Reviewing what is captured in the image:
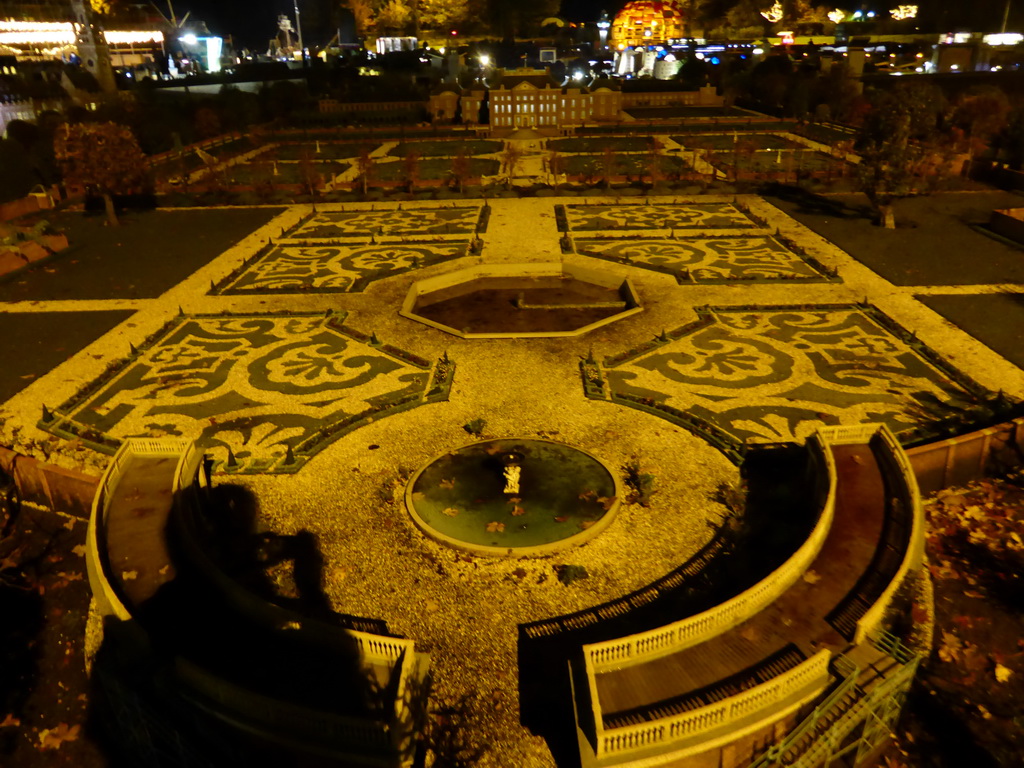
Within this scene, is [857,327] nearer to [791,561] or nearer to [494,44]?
[791,561]

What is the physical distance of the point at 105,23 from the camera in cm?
11056

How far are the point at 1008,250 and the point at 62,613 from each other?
107ft

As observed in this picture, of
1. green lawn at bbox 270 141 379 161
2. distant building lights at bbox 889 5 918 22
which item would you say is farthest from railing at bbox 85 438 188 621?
distant building lights at bbox 889 5 918 22

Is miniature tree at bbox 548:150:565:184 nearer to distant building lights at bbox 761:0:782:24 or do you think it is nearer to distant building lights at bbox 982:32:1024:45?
distant building lights at bbox 982:32:1024:45

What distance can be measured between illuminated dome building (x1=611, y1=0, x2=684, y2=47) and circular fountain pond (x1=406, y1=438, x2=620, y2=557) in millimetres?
125357

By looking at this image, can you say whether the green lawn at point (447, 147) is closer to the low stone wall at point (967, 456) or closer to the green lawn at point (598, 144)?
the green lawn at point (598, 144)

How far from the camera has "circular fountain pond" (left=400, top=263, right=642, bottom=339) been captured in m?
22.0

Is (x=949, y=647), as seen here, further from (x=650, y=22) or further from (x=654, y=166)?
(x=650, y=22)

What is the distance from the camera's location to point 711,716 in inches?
316

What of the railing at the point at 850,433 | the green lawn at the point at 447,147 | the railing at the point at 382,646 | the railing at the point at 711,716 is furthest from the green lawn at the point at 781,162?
the railing at the point at 382,646

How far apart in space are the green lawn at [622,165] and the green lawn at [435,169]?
5.38 metres

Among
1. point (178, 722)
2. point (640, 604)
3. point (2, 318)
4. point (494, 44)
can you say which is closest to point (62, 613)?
point (178, 722)

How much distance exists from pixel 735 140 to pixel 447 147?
2294 centimetres

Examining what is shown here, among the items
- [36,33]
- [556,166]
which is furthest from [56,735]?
[36,33]
